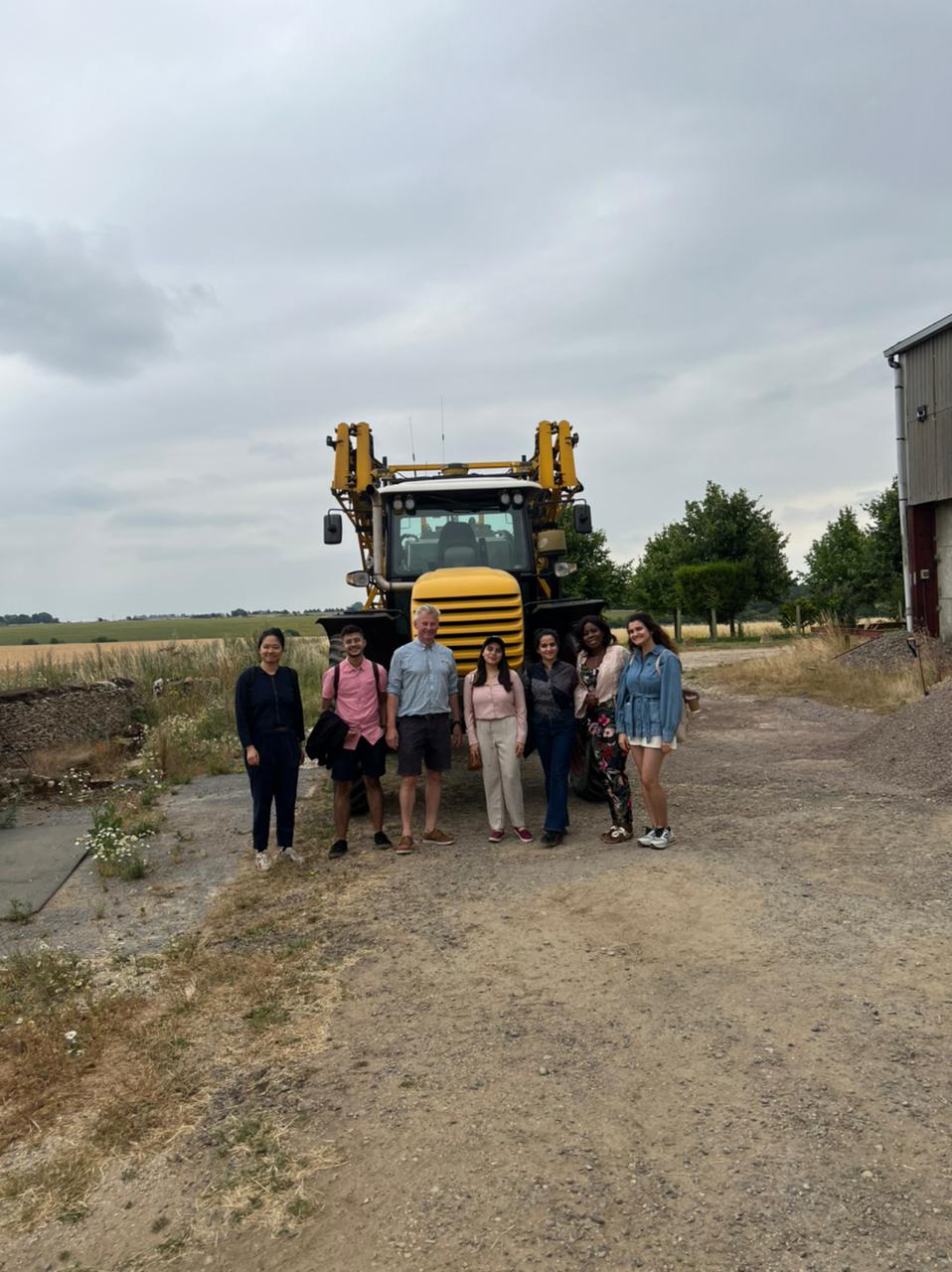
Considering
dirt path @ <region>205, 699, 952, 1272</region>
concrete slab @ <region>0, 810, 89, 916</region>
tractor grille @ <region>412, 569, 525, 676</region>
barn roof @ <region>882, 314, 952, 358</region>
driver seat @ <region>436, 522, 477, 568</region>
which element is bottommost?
dirt path @ <region>205, 699, 952, 1272</region>

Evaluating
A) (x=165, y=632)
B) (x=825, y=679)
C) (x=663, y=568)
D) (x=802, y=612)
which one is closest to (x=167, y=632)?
(x=165, y=632)

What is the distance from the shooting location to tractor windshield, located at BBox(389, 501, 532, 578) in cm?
879

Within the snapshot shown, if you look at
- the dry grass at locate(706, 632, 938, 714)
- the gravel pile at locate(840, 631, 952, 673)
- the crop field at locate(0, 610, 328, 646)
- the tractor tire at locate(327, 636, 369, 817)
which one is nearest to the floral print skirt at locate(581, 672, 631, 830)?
the tractor tire at locate(327, 636, 369, 817)

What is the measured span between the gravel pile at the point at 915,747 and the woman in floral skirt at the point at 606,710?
10.1ft

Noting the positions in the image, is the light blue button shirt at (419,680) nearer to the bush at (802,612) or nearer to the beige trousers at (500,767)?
the beige trousers at (500,767)

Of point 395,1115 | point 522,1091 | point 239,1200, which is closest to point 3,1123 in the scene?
point 239,1200

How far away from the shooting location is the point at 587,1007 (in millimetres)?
4043

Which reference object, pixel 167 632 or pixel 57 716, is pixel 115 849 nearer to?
pixel 57 716

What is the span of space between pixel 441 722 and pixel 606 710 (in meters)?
1.22

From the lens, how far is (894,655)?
667 inches

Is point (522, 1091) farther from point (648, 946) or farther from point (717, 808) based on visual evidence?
point (717, 808)

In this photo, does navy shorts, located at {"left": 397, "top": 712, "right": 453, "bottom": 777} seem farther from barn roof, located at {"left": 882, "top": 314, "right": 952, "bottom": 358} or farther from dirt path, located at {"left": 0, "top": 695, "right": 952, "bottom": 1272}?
barn roof, located at {"left": 882, "top": 314, "right": 952, "bottom": 358}

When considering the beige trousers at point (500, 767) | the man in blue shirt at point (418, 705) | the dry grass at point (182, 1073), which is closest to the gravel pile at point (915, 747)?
the beige trousers at point (500, 767)

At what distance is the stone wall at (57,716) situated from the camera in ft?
34.6
